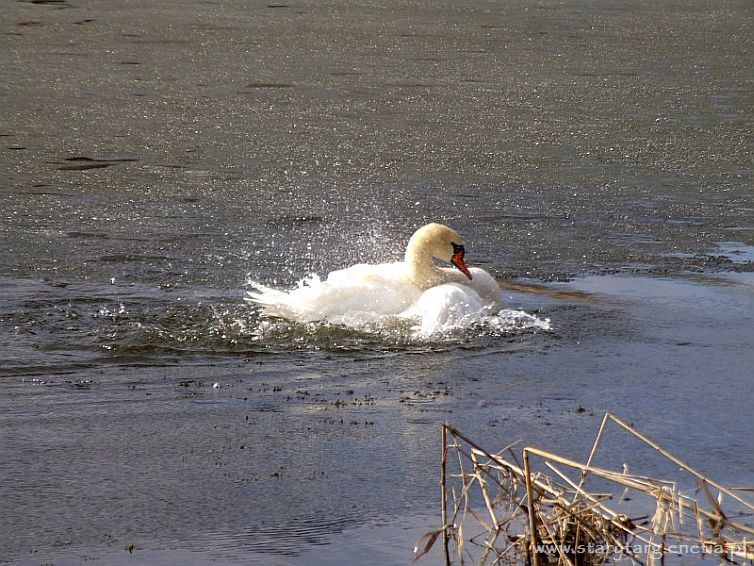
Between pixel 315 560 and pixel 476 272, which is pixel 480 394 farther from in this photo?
pixel 315 560

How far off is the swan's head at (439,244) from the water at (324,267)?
413mm

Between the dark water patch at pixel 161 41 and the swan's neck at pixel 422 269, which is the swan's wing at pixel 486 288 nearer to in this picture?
the swan's neck at pixel 422 269

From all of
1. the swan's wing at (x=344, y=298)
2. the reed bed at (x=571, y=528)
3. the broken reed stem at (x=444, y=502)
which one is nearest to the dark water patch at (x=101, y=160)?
the swan's wing at (x=344, y=298)

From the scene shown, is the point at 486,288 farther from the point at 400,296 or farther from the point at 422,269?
the point at 400,296

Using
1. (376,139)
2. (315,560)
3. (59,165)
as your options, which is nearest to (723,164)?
(376,139)

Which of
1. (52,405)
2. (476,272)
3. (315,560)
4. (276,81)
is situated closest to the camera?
(315,560)

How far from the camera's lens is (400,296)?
6629mm

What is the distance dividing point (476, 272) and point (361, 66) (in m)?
8.33

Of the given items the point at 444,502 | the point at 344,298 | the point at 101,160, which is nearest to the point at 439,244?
the point at 344,298

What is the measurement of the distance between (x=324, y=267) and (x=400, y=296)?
1265mm

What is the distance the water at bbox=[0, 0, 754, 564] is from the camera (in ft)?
14.8

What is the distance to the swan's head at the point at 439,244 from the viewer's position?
6.95m

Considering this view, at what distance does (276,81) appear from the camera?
45.4ft

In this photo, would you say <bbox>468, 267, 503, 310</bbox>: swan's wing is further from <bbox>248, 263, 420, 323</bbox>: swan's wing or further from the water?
<bbox>248, 263, 420, 323</bbox>: swan's wing
